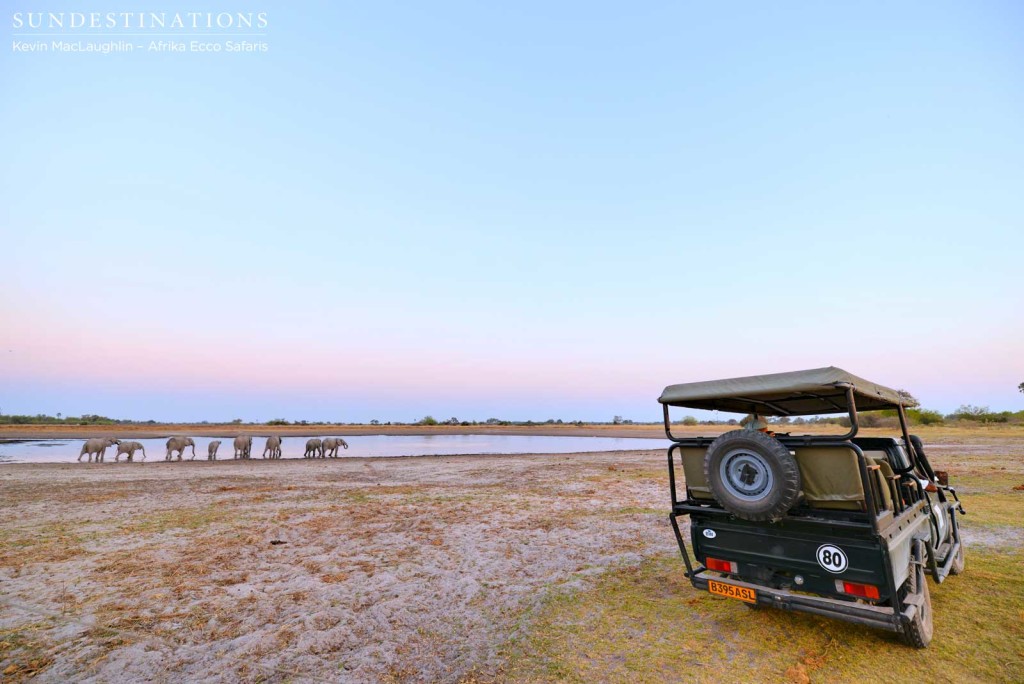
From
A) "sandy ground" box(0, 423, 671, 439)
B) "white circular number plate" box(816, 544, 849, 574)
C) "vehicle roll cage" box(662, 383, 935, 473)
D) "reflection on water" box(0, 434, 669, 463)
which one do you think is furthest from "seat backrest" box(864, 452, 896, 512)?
"sandy ground" box(0, 423, 671, 439)

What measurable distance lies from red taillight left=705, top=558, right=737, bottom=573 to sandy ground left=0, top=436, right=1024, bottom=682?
1.94m

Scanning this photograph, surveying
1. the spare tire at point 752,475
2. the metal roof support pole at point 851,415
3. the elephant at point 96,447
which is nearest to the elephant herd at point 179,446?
the elephant at point 96,447

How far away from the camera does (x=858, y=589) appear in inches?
→ 164

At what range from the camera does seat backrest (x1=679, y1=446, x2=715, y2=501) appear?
17.3 ft

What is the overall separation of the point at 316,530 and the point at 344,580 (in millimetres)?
3496

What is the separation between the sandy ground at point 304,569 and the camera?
4703mm

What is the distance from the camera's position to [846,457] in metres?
4.19

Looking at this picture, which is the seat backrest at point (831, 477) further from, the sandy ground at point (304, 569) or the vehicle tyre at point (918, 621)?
the sandy ground at point (304, 569)

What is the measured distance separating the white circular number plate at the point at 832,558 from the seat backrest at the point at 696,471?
44.2 inches

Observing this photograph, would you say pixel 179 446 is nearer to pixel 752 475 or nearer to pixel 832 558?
pixel 752 475

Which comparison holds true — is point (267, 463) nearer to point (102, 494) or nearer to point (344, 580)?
point (102, 494)

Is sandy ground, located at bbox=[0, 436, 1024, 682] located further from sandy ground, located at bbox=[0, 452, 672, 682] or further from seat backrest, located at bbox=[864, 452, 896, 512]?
seat backrest, located at bbox=[864, 452, 896, 512]

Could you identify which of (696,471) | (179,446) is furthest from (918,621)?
(179,446)

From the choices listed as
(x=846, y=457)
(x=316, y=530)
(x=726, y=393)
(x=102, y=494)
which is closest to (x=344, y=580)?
(x=316, y=530)
